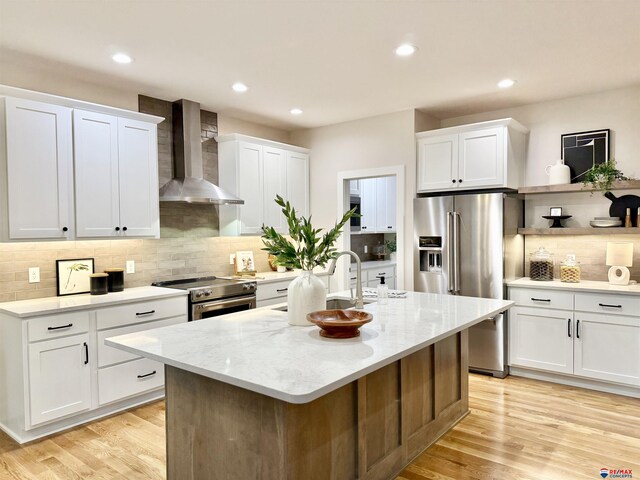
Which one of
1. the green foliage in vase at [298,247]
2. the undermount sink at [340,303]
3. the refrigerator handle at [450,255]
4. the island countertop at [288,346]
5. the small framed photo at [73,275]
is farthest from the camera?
the refrigerator handle at [450,255]

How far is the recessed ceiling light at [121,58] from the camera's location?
10.4 feet

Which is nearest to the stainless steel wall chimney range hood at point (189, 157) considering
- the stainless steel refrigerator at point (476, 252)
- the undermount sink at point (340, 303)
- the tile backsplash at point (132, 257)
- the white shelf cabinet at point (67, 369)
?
the tile backsplash at point (132, 257)

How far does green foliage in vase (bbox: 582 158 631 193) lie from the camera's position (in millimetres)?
3965

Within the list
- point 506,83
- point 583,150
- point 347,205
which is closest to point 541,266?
point 583,150

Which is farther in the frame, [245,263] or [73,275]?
[245,263]

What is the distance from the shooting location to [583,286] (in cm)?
387

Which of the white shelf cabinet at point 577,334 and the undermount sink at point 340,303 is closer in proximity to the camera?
the undermount sink at point 340,303

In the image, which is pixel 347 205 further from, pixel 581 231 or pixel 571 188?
pixel 581 231

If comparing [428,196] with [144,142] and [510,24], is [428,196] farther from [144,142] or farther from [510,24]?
[144,142]

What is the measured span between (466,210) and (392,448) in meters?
2.56

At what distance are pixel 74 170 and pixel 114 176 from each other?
1.02 feet

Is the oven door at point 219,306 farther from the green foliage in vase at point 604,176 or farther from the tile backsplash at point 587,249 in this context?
the green foliage in vase at point 604,176

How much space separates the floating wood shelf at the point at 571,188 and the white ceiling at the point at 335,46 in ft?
2.88

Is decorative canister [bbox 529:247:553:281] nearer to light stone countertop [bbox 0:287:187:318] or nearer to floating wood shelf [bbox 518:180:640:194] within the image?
floating wood shelf [bbox 518:180:640:194]
